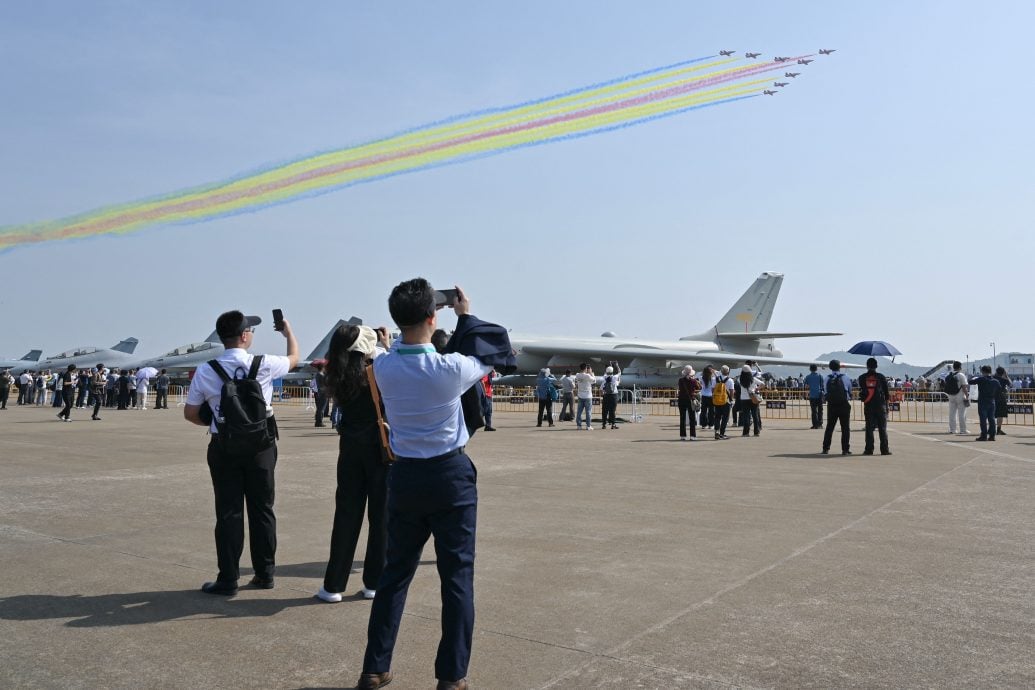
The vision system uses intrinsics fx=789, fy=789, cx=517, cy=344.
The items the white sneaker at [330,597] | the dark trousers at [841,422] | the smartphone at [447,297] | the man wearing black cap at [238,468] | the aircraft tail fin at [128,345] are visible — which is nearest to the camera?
the smartphone at [447,297]

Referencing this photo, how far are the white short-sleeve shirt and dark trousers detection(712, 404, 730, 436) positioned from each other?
12554mm

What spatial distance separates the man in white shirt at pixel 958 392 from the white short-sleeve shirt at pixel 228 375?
49.9ft

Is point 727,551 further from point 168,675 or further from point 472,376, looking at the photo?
point 168,675

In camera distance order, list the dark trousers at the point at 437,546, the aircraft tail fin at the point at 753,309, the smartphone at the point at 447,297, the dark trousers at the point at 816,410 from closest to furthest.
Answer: the dark trousers at the point at 437,546, the smartphone at the point at 447,297, the dark trousers at the point at 816,410, the aircraft tail fin at the point at 753,309

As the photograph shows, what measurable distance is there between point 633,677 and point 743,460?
353 inches

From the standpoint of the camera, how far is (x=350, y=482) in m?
4.78

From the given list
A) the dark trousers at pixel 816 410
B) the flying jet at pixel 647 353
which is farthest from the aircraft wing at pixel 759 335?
the dark trousers at pixel 816 410

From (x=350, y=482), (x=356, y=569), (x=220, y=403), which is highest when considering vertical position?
(x=220, y=403)

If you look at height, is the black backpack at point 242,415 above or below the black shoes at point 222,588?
above

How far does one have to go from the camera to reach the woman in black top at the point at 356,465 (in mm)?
4730

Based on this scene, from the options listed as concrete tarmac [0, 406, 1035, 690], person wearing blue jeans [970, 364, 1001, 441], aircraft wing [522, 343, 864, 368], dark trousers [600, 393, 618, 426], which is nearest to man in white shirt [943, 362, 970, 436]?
person wearing blue jeans [970, 364, 1001, 441]

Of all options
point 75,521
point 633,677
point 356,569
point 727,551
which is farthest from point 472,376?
point 75,521

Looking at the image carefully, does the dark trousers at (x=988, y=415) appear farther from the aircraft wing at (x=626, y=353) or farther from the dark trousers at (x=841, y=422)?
the aircraft wing at (x=626, y=353)

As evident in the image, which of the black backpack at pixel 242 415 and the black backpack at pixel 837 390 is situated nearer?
the black backpack at pixel 242 415
